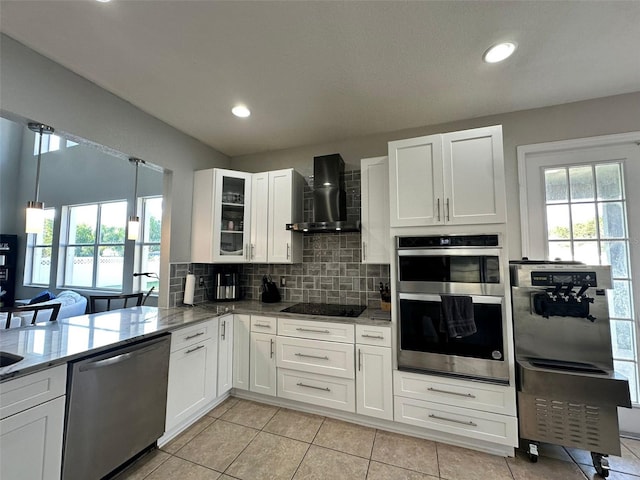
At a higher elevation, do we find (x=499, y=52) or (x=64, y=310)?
(x=499, y=52)

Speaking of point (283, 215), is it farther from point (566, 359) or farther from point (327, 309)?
point (566, 359)

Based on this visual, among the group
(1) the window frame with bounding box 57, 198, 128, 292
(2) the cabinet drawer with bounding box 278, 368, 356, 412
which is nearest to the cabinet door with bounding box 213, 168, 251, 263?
(2) the cabinet drawer with bounding box 278, 368, 356, 412

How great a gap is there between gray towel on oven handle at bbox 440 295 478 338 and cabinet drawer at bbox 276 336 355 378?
2.60 ft

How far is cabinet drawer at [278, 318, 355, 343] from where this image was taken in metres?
2.21

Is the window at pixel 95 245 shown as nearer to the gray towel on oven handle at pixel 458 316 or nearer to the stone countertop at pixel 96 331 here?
the stone countertop at pixel 96 331

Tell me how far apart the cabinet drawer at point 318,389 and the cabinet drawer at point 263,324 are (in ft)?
1.25

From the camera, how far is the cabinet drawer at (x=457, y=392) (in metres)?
1.83

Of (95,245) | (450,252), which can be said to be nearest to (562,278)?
(450,252)

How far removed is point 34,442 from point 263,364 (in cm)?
149

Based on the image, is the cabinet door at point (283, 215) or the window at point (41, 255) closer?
the cabinet door at point (283, 215)

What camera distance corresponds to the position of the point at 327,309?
8.58 ft

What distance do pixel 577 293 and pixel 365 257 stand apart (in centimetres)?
154

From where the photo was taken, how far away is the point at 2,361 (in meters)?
1.30

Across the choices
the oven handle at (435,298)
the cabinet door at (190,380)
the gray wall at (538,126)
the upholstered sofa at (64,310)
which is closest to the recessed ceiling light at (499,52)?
the gray wall at (538,126)
